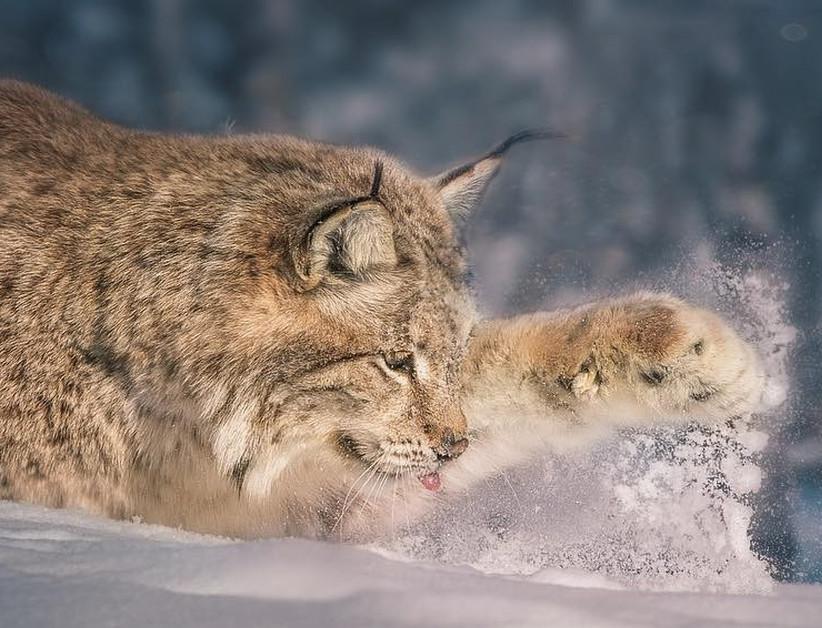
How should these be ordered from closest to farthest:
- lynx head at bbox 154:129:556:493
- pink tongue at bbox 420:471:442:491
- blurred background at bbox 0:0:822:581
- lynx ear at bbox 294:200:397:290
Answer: lynx ear at bbox 294:200:397:290
lynx head at bbox 154:129:556:493
pink tongue at bbox 420:471:442:491
blurred background at bbox 0:0:822:581

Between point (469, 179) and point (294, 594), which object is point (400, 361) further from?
point (294, 594)

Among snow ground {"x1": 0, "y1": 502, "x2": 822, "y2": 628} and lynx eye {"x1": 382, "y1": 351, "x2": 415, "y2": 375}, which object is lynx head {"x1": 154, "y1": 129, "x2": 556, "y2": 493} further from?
snow ground {"x1": 0, "y1": 502, "x2": 822, "y2": 628}

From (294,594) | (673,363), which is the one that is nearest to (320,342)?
(673,363)

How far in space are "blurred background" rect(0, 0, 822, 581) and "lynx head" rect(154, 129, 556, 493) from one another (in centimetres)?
167

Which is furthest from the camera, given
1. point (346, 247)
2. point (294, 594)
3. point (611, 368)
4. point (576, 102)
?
point (576, 102)

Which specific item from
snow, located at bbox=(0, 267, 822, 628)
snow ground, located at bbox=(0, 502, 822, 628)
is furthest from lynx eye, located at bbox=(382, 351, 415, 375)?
snow ground, located at bbox=(0, 502, 822, 628)

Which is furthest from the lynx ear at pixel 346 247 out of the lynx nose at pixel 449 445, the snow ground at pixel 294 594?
the snow ground at pixel 294 594

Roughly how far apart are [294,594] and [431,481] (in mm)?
1310

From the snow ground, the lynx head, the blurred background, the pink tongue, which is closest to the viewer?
the snow ground

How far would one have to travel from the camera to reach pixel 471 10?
8609 millimetres

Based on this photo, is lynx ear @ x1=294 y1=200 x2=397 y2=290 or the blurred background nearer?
lynx ear @ x1=294 y1=200 x2=397 y2=290

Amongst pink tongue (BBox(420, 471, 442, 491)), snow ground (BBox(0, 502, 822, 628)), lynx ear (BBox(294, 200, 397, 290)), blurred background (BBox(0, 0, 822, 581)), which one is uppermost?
blurred background (BBox(0, 0, 822, 581))

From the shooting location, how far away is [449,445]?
255 cm

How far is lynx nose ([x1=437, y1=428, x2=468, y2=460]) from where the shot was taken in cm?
254
